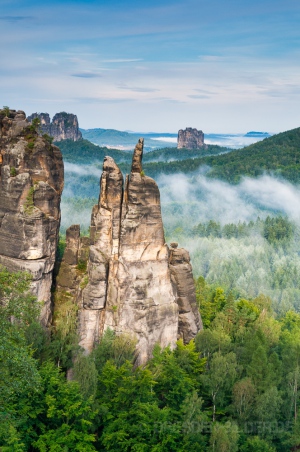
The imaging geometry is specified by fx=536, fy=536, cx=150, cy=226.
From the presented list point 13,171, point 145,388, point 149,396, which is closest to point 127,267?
point 145,388

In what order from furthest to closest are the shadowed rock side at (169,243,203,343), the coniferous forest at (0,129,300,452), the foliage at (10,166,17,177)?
the shadowed rock side at (169,243,203,343)
the foliage at (10,166,17,177)
the coniferous forest at (0,129,300,452)

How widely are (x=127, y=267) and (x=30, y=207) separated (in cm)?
933

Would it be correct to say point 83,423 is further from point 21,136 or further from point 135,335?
point 21,136

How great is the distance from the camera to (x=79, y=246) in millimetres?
47875

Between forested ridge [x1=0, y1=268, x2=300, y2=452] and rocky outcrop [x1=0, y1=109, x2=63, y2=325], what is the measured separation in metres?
4.04

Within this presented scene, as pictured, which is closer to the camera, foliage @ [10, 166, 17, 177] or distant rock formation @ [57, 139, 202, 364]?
distant rock formation @ [57, 139, 202, 364]

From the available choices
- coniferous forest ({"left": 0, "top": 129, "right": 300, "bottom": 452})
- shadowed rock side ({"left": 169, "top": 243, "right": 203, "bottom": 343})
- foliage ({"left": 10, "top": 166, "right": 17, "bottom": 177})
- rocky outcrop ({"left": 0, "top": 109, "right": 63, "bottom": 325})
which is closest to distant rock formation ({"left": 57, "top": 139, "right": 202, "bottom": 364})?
coniferous forest ({"left": 0, "top": 129, "right": 300, "bottom": 452})

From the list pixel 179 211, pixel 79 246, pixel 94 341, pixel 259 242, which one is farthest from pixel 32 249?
pixel 179 211

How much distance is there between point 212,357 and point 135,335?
7.49 meters

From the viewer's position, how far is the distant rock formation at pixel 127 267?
4419cm

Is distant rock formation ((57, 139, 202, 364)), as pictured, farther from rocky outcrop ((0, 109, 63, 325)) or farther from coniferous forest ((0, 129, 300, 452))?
rocky outcrop ((0, 109, 63, 325))

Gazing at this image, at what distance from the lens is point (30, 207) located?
4372cm

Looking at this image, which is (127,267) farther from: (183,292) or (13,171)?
(13,171)

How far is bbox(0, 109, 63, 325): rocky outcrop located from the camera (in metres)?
43.6
